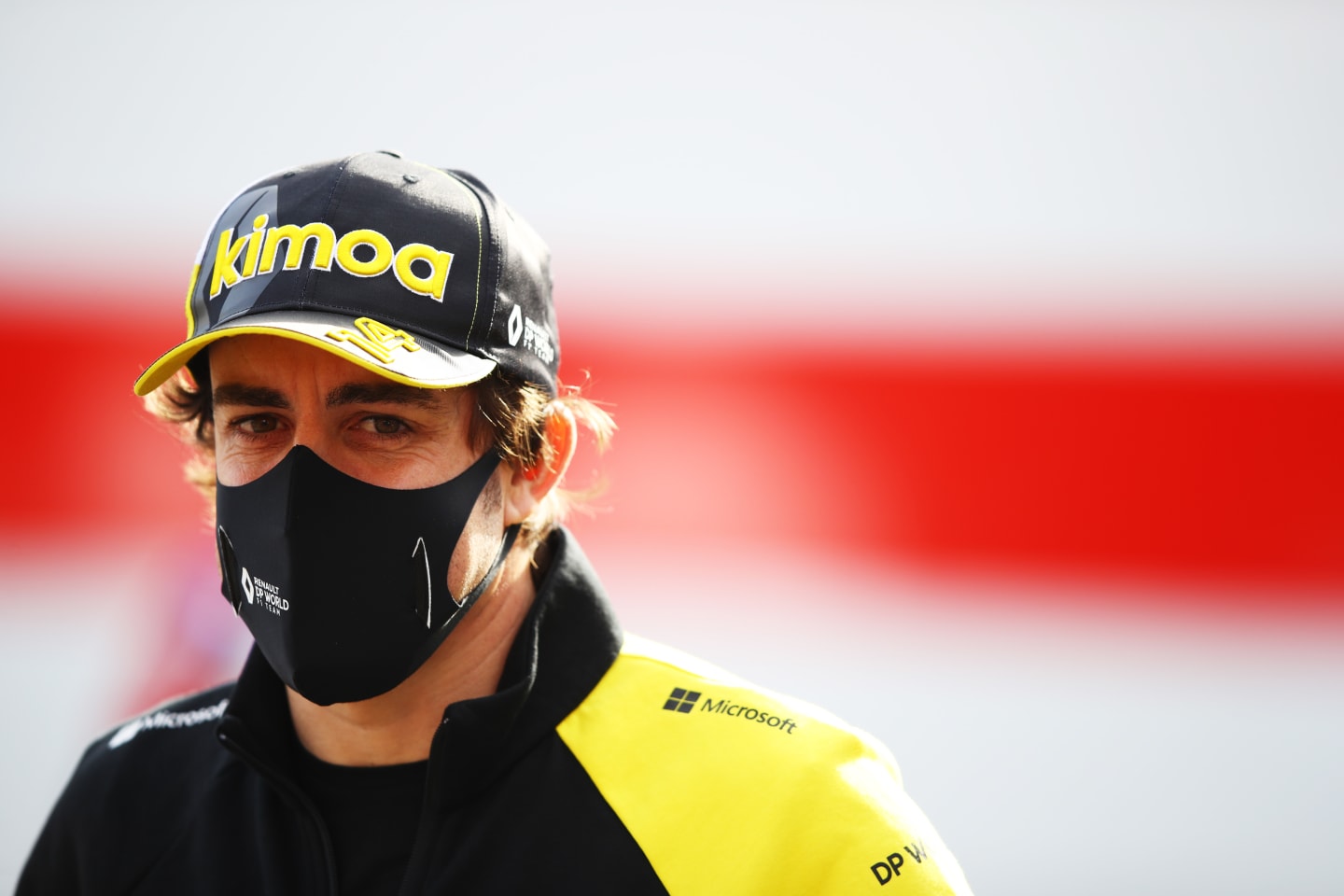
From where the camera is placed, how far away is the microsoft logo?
1.68 meters

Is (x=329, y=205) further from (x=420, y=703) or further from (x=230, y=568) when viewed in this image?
(x=420, y=703)

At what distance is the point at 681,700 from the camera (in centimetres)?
169

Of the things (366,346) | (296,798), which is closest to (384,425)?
(366,346)

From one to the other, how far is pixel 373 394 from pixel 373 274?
0.17m

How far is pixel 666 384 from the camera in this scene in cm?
480

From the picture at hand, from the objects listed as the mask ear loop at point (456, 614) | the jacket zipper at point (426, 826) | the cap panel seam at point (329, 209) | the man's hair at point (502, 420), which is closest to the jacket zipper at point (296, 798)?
the jacket zipper at point (426, 826)

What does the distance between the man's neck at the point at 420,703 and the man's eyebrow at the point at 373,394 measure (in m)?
0.32

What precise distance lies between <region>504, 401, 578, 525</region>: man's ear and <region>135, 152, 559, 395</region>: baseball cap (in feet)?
0.50

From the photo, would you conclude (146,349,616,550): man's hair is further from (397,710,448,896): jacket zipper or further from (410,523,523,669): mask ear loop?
(397,710,448,896): jacket zipper

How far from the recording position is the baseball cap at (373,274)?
60.2 inches

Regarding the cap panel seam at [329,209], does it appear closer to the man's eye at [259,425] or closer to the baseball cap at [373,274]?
the baseball cap at [373,274]

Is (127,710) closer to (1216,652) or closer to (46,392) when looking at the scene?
(46,392)

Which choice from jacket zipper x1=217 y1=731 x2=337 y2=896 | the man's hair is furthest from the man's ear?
jacket zipper x1=217 y1=731 x2=337 y2=896

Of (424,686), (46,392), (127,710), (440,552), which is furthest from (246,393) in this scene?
(46,392)
